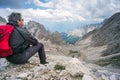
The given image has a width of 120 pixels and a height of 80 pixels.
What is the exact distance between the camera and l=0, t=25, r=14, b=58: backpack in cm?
1302

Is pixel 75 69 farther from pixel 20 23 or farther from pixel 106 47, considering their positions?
pixel 106 47

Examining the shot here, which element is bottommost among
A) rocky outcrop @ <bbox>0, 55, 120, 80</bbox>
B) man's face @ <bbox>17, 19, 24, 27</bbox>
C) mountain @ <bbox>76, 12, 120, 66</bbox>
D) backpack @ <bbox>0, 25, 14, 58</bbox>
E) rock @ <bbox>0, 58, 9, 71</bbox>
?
rocky outcrop @ <bbox>0, 55, 120, 80</bbox>

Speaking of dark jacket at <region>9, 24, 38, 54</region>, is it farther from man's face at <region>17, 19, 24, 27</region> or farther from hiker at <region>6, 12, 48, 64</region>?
man's face at <region>17, 19, 24, 27</region>

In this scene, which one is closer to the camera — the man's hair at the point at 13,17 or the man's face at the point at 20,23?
the man's hair at the point at 13,17

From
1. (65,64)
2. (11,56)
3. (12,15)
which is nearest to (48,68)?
(65,64)

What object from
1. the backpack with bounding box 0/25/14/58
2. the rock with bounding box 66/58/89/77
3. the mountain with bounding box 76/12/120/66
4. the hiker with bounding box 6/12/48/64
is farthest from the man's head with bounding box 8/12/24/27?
the mountain with bounding box 76/12/120/66

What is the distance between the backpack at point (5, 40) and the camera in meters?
13.0

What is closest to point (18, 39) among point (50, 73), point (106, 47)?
point (50, 73)

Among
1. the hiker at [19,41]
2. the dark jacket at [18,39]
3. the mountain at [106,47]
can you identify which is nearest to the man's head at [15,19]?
the hiker at [19,41]

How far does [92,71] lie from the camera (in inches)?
640

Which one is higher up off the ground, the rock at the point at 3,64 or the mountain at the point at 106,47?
the mountain at the point at 106,47

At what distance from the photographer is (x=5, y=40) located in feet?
43.2

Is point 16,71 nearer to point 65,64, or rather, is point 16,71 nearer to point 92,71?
point 65,64

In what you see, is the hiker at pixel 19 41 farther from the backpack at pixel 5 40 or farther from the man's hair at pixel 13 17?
the backpack at pixel 5 40
